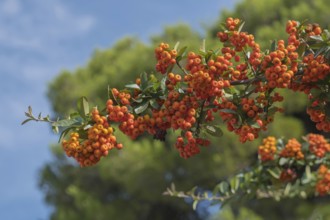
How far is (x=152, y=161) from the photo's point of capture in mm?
11844

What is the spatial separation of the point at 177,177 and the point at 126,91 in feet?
32.5

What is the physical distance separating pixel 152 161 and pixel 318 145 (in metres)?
8.25

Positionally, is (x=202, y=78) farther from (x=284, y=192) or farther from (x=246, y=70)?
(x=284, y=192)

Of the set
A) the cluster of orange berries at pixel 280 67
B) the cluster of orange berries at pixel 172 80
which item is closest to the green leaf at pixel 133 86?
the cluster of orange berries at pixel 172 80

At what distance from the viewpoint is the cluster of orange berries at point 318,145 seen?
368 cm

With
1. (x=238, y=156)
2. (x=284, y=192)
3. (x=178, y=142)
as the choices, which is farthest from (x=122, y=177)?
(x=178, y=142)

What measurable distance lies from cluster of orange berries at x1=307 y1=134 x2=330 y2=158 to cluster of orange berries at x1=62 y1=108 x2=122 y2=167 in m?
1.90

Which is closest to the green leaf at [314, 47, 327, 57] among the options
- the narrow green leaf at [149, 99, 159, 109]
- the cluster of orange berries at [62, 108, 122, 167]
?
the narrow green leaf at [149, 99, 159, 109]

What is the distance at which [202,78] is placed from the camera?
2074mm

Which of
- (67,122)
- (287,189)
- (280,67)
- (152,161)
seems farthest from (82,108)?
(152,161)

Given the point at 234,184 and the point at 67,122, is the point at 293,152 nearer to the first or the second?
the point at 234,184

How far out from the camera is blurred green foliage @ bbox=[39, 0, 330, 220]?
11305mm

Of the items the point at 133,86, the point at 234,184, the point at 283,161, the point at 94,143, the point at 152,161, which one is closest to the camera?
the point at 94,143

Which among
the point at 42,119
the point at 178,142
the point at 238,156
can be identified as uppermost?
the point at 238,156
